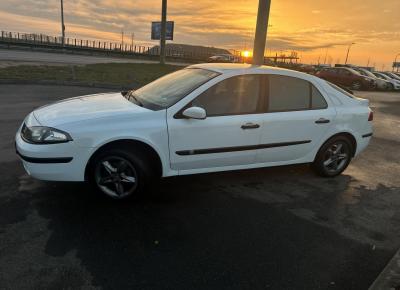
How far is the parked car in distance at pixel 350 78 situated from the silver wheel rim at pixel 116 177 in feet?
81.9

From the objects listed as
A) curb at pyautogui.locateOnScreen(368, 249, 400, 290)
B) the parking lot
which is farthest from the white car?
curb at pyautogui.locateOnScreen(368, 249, 400, 290)

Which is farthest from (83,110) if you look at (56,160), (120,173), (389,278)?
(389,278)

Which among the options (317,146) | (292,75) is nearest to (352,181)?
(317,146)

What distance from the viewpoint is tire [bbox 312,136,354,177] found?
5.34 m

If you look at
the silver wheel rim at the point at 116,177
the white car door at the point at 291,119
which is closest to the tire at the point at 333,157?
the white car door at the point at 291,119

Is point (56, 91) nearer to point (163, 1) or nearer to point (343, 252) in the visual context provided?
point (343, 252)

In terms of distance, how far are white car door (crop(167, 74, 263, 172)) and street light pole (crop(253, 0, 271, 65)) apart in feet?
18.2

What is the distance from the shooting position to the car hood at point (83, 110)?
3990 millimetres

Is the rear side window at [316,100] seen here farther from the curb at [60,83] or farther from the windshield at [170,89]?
the curb at [60,83]

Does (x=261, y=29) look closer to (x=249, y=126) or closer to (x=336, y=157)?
(x=336, y=157)

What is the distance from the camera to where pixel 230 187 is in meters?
4.88

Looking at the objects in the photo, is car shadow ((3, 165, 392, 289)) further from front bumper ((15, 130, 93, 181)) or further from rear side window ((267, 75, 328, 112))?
rear side window ((267, 75, 328, 112))

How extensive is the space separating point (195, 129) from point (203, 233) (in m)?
1.23

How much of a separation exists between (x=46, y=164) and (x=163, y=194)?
141cm
